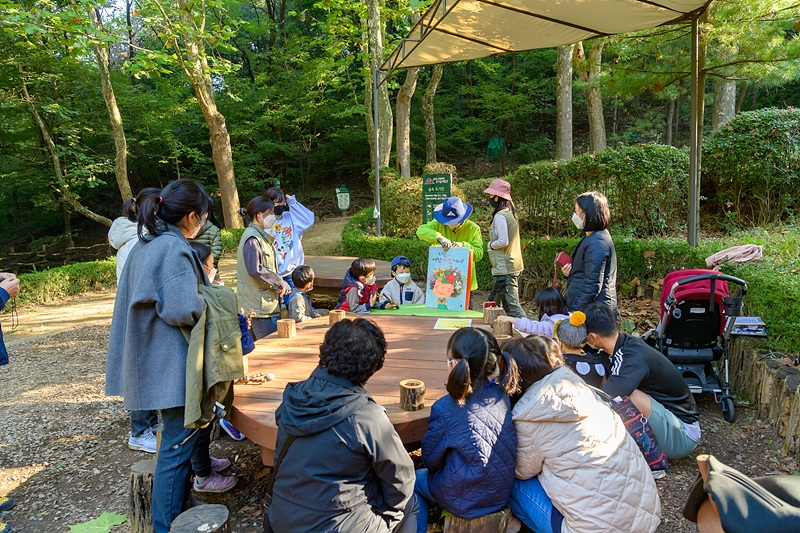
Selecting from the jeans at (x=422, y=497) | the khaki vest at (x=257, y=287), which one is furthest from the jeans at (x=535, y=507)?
the khaki vest at (x=257, y=287)

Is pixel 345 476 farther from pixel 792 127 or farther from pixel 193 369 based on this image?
pixel 792 127

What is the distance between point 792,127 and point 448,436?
25.1 ft

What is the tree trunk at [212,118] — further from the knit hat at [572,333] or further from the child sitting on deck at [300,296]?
the knit hat at [572,333]

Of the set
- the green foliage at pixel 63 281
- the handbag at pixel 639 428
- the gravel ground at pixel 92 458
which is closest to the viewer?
the handbag at pixel 639 428

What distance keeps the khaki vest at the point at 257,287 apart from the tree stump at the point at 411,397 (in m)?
2.21

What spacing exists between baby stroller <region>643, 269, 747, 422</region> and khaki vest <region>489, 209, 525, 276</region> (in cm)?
168

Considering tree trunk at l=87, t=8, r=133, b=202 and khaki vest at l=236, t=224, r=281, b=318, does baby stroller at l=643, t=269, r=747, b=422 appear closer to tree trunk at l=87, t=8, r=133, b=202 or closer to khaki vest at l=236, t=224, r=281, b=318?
khaki vest at l=236, t=224, r=281, b=318

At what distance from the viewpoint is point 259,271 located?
404 centimetres

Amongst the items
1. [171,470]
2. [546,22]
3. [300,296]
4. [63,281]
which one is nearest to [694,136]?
[546,22]

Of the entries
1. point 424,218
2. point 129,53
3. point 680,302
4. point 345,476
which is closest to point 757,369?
point 680,302

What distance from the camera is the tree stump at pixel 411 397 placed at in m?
2.27

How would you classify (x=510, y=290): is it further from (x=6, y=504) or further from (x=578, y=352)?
(x=6, y=504)

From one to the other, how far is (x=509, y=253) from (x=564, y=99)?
8.77 meters

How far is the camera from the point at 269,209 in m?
4.12
